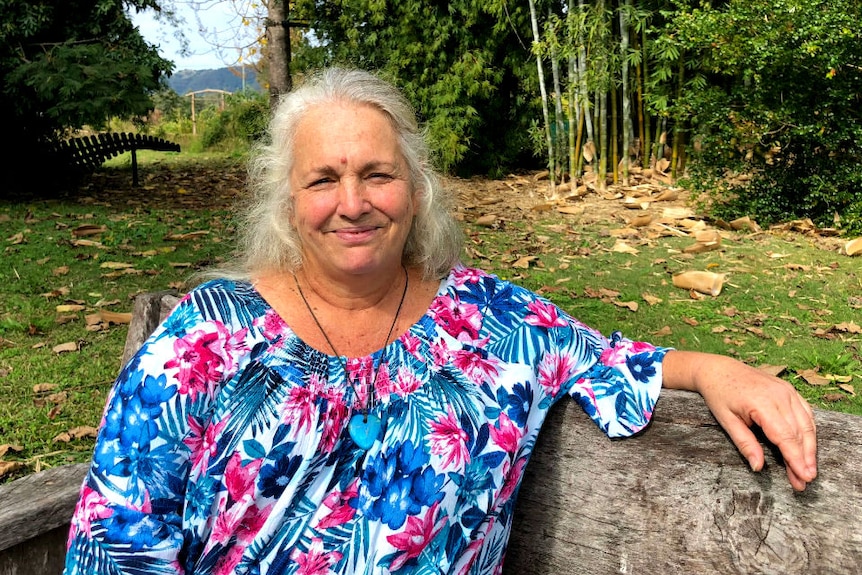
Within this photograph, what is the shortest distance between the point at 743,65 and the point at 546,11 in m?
4.11

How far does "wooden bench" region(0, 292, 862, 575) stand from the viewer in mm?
1283

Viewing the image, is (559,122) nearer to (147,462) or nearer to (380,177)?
(380,177)

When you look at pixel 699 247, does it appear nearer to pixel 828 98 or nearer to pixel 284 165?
pixel 828 98

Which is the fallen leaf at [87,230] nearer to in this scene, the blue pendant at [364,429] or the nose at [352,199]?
the nose at [352,199]

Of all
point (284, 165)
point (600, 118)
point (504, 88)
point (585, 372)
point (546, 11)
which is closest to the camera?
point (585, 372)

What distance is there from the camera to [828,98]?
23.3 ft

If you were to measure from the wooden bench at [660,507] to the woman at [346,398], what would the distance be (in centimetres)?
5

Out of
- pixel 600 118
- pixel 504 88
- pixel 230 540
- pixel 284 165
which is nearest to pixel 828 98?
pixel 600 118

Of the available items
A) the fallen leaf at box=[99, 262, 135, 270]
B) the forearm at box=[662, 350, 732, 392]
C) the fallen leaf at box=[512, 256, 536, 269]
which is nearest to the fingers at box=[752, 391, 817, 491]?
the forearm at box=[662, 350, 732, 392]

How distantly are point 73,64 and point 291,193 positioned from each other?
8529mm

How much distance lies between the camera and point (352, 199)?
69.1 inches

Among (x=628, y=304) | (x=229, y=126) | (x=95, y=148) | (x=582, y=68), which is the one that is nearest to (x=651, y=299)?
(x=628, y=304)

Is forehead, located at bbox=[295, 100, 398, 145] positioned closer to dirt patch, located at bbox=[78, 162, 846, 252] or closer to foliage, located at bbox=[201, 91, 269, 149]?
dirt patch, located at bbox=[78, 162, 846, 252]

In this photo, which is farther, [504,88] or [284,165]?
[504,88]
